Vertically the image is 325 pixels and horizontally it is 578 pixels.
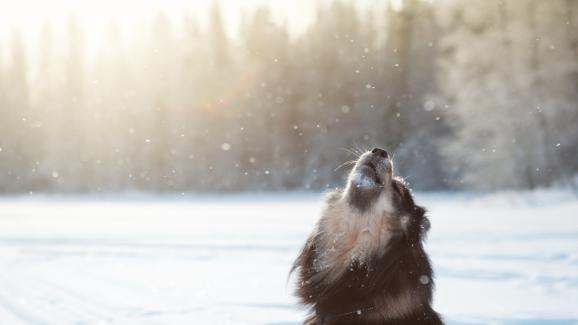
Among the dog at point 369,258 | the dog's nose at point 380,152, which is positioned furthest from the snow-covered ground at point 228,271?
the dog's nose at point 380,152

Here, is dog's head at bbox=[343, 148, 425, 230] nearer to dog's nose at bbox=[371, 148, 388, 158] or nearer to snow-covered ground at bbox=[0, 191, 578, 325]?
dog's nose at bbox=[371, 148, 388, 158]

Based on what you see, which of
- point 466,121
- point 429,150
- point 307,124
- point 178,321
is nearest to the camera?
point 178,321

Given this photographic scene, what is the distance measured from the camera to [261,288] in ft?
24.1

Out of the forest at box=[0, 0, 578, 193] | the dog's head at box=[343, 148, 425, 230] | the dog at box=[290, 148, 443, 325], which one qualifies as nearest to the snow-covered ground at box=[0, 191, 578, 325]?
the dog at box=[290, 148, 443, 325]

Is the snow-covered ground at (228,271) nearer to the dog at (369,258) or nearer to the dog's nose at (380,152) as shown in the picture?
the dog at (369,258)

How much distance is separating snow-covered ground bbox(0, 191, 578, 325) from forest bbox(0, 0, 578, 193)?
1187 centimetres

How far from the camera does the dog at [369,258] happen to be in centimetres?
339

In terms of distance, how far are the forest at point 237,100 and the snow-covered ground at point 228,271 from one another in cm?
1187

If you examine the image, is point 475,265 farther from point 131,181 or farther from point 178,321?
point 131,181

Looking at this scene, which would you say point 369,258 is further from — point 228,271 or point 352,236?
point 228,271

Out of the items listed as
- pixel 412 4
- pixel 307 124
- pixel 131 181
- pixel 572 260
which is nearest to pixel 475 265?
pixel 572 260

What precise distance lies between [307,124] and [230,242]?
85.9 feet

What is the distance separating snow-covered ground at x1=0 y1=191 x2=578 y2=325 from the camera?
5.92m

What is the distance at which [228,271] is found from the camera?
8.76 meters
